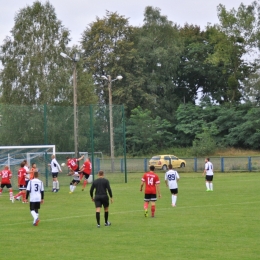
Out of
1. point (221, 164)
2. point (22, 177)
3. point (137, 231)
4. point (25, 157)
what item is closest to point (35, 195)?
point (137, 231)

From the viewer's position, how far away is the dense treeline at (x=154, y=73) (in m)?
67.0

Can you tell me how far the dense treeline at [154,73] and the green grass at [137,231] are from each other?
132 ft

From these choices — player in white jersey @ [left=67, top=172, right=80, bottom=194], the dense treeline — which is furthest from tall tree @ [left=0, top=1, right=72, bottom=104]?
player in white jersey @ [left=67, top=172, right=80, bottom=194]

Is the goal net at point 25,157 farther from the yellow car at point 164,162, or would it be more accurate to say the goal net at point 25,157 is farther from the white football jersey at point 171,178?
the yellow car at point 164,162

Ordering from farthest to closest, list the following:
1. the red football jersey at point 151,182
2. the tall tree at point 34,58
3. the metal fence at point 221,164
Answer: the tall tree at point 34,58, the metal fence at point 221,164, the red football jersey at point 151,182

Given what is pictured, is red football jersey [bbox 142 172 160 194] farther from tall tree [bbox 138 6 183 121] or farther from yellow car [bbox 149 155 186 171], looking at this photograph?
tall tree [bbox 138 6 183 121]

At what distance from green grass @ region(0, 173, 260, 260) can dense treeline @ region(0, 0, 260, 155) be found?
132ft

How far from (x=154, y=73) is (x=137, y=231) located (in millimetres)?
66449

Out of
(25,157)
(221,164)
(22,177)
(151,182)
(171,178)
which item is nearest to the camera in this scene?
(151,182)

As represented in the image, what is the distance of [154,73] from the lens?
3273 inches

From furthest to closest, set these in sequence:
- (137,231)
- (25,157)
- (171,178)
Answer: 1. (25,157)
2. (171,178)
3. (137,231)

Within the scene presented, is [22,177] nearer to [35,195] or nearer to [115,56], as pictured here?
[35,195]

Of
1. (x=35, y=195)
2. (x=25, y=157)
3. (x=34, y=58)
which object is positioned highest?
(x=34, y=58)

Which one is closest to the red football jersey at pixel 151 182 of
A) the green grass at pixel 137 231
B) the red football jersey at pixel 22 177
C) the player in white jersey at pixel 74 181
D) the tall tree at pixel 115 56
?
the green grass at pixel 137 231
